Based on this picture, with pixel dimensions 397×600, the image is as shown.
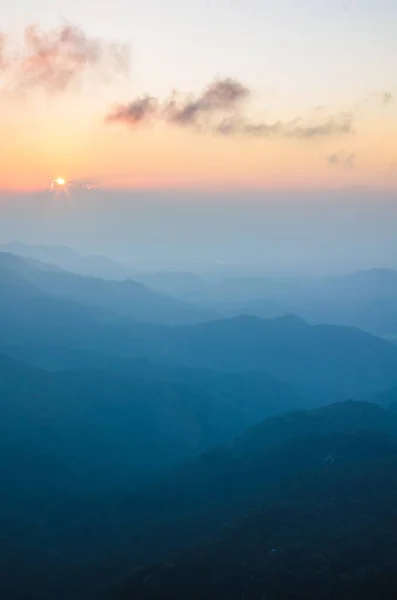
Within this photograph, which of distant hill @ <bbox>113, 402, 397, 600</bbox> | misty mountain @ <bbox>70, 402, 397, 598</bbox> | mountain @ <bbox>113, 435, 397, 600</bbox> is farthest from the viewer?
misty mountain @ <bbox>70, 402, 397, 598</bbox>

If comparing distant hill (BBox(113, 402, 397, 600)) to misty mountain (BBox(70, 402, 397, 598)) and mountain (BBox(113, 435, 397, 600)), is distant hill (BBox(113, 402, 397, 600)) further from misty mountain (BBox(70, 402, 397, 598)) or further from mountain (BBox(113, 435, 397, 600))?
misty mountain (BBox(70, 402, 397, 598))

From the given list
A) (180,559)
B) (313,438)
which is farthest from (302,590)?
(313,438)

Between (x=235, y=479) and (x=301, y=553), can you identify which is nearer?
(x=301, y=553)

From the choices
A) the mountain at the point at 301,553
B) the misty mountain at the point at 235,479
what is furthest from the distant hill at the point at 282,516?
the misty mountain at the point at 235,479

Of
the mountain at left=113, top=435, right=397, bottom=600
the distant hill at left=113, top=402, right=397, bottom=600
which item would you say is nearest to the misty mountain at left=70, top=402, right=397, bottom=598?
the distant hill at left=113, top=402, right=397, bottom=600

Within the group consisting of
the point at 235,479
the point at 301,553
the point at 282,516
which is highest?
the point at 301,553

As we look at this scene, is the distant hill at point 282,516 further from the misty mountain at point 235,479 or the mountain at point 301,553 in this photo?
the misty mountain at point 235,479

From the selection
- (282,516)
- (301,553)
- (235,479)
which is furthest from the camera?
(235,479)

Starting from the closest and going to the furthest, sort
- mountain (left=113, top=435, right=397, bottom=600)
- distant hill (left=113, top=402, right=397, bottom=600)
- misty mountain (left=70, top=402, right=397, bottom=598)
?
mountain (left=113, top=435, right=397, bottom=600), distant hill (left=113, top=402, right=397, bottom=600), misty mountain (left=70, top=402, right=397, bottom=598)

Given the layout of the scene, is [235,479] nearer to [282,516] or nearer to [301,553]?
[282,516]

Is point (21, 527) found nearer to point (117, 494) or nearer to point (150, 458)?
point (117, 494)

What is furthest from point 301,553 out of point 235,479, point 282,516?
point 235,479
